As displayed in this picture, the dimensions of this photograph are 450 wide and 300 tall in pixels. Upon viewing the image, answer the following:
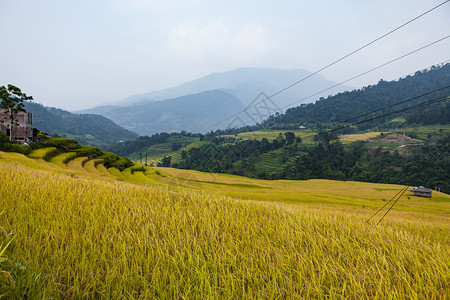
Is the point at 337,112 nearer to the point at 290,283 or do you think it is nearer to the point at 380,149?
the point at 380,149

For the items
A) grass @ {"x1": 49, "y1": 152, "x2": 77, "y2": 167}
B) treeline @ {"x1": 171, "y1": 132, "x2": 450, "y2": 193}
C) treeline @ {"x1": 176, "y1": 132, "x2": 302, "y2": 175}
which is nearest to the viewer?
grass @ {"x1": 49, "y1": 152, "x2": 77, "y2": 167}

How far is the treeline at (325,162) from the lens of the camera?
2938 inches

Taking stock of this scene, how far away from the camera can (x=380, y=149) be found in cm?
10025

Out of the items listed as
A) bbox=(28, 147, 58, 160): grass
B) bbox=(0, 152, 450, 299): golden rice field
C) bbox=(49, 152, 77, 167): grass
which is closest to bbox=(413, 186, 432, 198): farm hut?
bbox=(0, 152, 450, 299): golden rice field

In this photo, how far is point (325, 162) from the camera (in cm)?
8944

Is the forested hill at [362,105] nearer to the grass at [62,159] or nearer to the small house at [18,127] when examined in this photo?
the small house at [18,127]

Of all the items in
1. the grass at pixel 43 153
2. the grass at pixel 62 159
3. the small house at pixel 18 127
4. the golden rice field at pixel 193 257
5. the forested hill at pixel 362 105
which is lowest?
the grass at pixel 62 159

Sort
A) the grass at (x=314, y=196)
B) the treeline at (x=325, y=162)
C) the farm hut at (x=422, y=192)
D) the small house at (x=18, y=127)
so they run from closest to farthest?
the grass at (x=314, y=196), the small house at (x=18, y=127), the farm hut at (x=422, y=192), the treeline at (x=325, y=162)

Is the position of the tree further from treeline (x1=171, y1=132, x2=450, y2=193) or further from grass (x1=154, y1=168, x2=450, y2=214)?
treeline (x1=171, y1=132, x2=450, y2=193)

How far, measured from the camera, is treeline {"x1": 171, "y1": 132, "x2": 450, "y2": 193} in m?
74.6

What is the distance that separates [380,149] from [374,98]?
108176 millimetres

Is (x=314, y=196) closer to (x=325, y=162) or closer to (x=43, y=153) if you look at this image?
(x=43, y=153)

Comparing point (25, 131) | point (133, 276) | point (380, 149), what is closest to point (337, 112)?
point (380, 149)

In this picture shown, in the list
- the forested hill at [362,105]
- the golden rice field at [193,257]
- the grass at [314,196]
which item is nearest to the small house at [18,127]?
the grass at [314,196]
